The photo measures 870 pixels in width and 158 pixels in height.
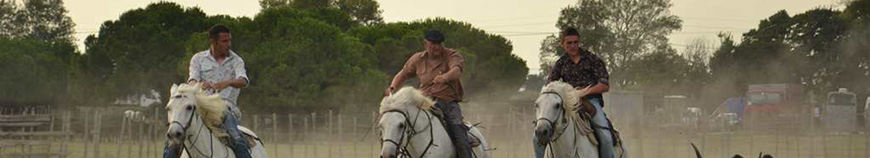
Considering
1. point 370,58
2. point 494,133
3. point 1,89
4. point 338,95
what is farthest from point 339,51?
point 494,133

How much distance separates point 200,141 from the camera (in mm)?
12695

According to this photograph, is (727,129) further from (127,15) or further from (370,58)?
(127,15)

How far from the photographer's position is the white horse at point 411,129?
12.6 meters

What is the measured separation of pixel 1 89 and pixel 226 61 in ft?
202

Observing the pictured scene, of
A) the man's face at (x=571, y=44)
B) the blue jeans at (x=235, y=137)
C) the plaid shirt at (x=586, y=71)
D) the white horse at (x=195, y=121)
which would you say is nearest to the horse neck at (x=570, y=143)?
the plaid shirt at (x=586, y=71)

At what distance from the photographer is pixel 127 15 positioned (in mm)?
70375

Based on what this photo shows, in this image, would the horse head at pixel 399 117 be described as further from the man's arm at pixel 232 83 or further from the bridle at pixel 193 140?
the bridle at pixel 193 140

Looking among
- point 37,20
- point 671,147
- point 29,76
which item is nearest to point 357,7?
point 37,20

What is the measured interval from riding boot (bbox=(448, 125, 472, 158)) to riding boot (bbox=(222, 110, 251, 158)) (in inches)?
74.7

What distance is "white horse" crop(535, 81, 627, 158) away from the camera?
13.1m

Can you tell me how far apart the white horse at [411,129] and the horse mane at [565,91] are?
1.04 metres

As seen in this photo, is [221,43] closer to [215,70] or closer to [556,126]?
[215,70]

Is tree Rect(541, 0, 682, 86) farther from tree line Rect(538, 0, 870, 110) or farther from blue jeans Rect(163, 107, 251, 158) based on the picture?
blue jeans Rect(163, 107, 251, 158)

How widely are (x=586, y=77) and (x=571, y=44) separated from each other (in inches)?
14.4
